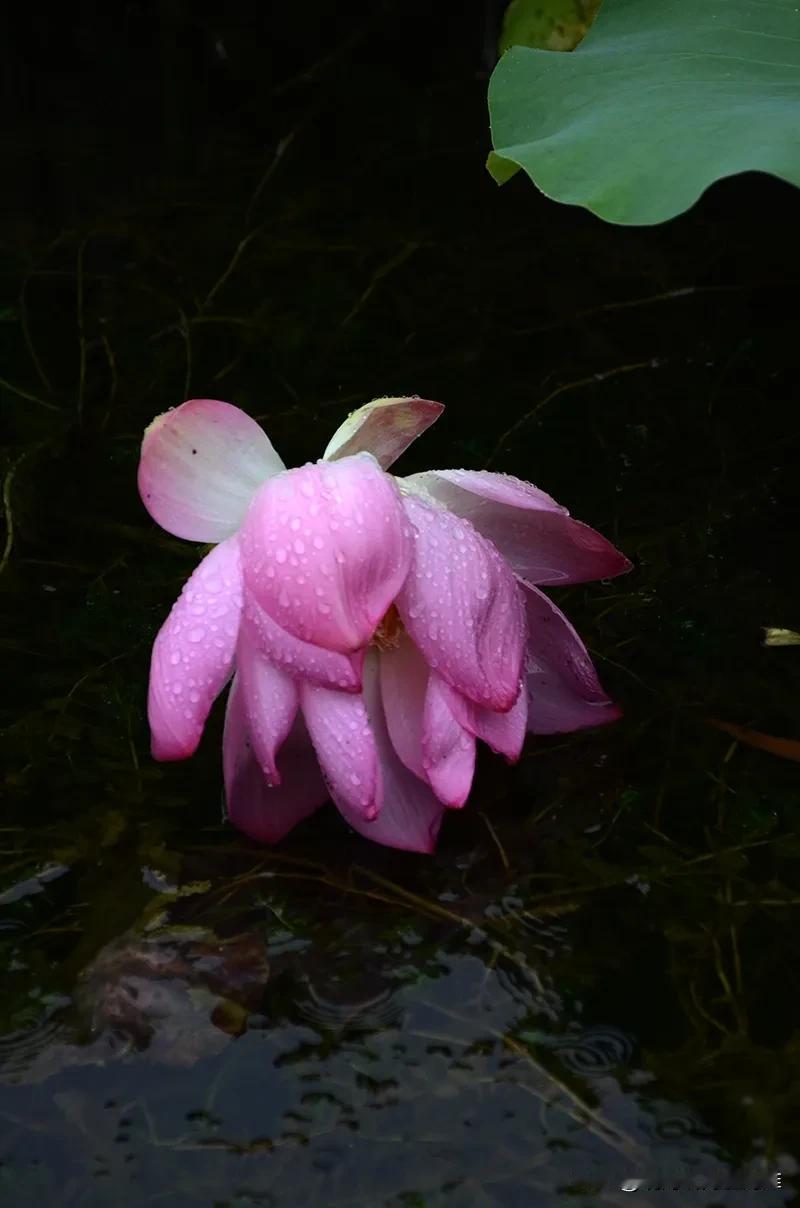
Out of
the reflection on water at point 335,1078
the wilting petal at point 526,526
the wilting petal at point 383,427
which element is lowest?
the reflection on water at point 335,1078

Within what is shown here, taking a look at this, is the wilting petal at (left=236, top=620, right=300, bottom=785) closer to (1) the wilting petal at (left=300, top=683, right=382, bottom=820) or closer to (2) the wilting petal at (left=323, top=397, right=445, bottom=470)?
(1) the wilting petal at (left=300, top=683, right=382, bottom=820)

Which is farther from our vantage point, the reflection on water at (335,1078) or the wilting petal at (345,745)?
the wilting petal at (345,745)

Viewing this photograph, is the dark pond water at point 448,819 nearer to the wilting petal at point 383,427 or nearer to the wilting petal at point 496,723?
the wilting petal at point 496,723

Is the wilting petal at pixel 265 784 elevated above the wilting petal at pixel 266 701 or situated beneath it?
situated beneath

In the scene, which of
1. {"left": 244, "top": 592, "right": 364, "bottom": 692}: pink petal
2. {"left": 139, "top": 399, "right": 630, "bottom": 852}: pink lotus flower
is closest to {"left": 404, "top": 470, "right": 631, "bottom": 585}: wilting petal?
{"left": 139, "top": 399, "right": 630, "bottom": 852}: pink lotus flower

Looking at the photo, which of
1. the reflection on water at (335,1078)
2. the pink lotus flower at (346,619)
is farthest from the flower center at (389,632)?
the reflection on water at (335,1078)

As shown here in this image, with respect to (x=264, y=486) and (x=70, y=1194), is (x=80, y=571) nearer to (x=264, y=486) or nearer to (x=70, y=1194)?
(x=264, y=486)
